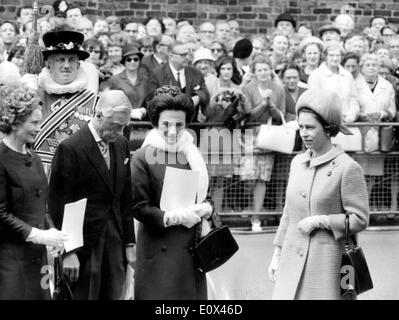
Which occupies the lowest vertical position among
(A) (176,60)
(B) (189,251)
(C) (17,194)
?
(B) (189,251)

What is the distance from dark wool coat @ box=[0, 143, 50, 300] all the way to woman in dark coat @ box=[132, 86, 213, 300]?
2.61 ft

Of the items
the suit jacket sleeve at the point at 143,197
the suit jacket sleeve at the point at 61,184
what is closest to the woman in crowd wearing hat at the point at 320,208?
the suit jacket sleeve at the point at 143,197

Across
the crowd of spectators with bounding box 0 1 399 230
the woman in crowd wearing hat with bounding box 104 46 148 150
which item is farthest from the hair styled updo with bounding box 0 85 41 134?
the woman in crowd wearing hat with bounding box 104 46 148 150

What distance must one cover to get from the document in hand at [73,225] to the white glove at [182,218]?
0.58 metres

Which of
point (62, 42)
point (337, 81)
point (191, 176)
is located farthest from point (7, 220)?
point (337, 81)

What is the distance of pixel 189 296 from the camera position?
720cm

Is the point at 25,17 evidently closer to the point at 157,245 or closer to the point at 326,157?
the point at 157,245

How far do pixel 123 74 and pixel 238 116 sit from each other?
1366mm

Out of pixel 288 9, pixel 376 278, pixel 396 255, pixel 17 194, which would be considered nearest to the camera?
pixel 17 194

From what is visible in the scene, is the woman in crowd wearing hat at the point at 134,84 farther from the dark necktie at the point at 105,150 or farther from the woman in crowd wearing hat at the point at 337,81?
the dark necktie at the point at 105,150

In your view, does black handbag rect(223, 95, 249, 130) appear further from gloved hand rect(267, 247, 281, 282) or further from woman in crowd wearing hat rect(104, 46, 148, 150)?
gloved hand rect(267, 247, 281, 282)

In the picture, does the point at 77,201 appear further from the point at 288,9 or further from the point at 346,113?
the point at 288,9

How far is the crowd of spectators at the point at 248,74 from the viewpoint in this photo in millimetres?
11125

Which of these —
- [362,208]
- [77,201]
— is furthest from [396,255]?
[77,201]
